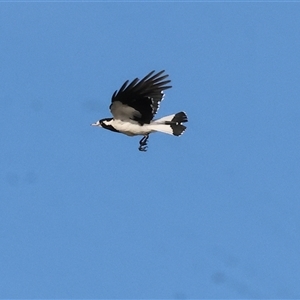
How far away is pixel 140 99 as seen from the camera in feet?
395

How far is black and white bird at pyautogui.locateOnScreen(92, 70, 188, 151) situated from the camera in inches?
4729

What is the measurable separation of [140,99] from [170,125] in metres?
1.27

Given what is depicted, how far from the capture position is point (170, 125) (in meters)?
→ 121

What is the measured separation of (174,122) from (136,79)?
194 centimetres

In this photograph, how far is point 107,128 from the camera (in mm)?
121688

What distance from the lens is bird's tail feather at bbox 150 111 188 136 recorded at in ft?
397

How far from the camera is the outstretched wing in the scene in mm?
120062

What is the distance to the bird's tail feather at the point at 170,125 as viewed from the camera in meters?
121

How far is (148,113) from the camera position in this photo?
120875 mm

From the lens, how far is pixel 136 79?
120 meters

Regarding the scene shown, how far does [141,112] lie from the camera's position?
120812 millimetres

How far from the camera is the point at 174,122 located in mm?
121188

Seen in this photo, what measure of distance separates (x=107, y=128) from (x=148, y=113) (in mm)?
1466

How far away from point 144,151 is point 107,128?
4.50 feet
